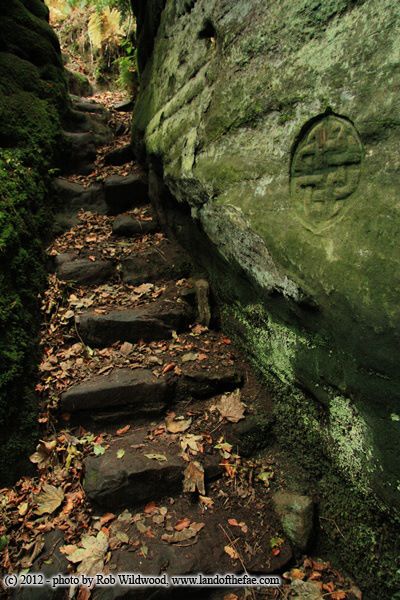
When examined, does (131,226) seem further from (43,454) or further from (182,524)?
(182,524)

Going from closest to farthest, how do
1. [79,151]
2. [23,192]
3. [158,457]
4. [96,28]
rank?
[158,457]
[23,192]
[79,151]
[96,28]

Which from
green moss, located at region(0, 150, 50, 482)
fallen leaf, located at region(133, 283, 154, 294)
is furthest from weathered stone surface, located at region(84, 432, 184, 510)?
fallen leaf, located at region(133, 283, 154, 294)

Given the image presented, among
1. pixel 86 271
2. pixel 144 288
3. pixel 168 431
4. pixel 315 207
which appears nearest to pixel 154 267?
pixel 144 288

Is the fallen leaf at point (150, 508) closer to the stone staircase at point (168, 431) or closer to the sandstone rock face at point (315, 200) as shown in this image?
the stone staircase at point (168, 431)

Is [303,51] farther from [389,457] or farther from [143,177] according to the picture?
[143,177]

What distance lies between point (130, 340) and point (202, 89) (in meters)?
2.77

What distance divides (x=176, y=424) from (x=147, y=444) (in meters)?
0.32

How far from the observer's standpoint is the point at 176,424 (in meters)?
3.45

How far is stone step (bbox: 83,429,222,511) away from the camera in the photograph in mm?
2924

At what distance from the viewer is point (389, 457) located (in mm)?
2242

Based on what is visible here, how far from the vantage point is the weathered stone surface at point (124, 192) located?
19.3ft

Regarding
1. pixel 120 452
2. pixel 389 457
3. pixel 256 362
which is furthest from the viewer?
pixel 256 362

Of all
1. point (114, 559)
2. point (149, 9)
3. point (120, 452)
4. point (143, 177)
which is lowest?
point (114, 559)

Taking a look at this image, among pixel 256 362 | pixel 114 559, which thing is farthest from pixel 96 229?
pixel 114 559
